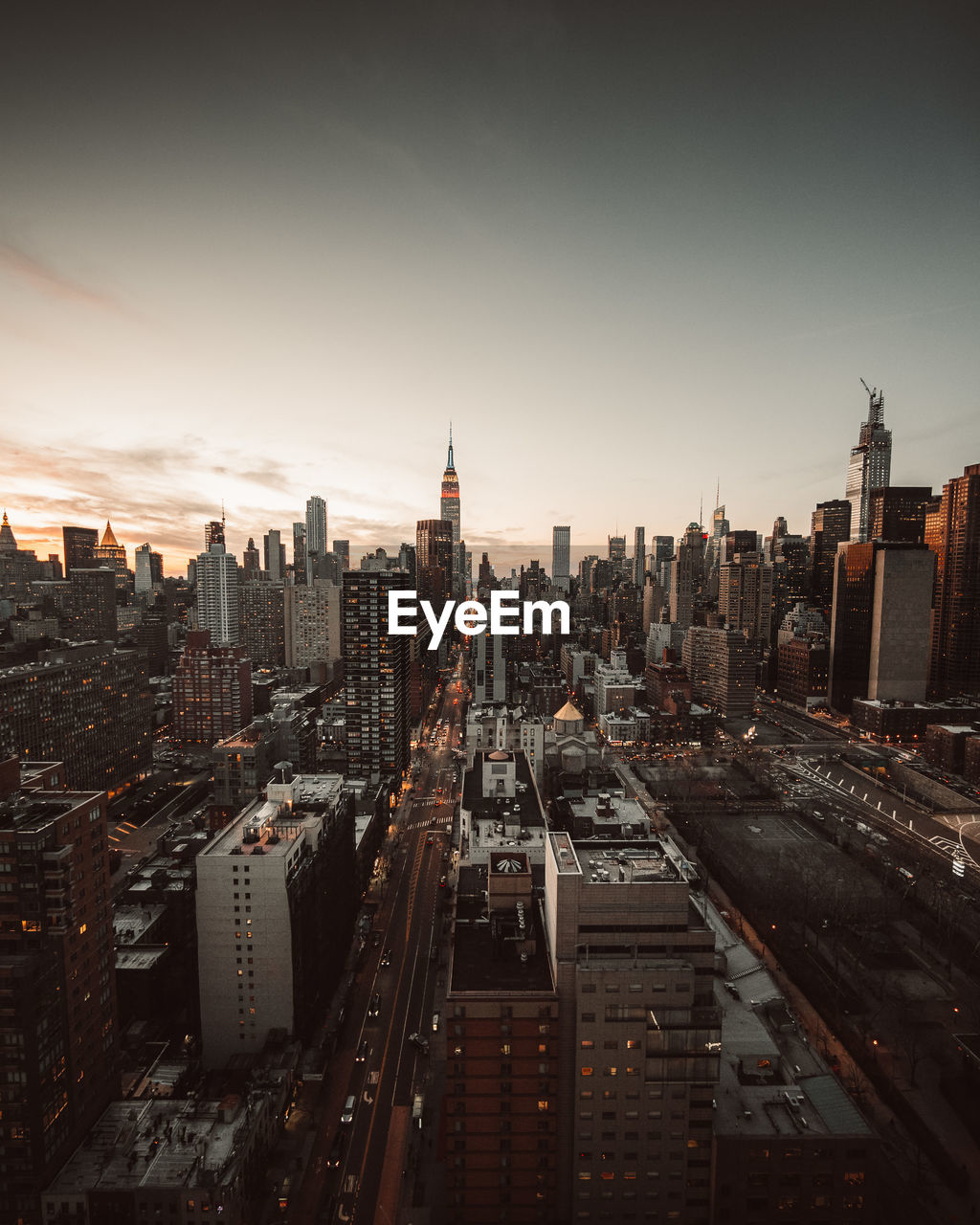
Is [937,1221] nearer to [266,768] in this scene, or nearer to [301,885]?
[301,885]

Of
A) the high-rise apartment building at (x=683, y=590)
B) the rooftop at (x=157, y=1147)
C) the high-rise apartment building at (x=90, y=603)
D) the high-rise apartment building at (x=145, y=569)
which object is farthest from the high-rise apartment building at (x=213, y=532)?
the rooftop at (x=157, y=1147)

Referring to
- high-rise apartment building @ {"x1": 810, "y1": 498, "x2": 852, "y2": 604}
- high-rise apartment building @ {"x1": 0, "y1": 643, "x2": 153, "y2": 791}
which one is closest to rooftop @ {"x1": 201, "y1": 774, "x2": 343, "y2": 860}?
high-rise apartment building @ {"x1": 0, "y1": 643, "x2": 153, "y2": 791}

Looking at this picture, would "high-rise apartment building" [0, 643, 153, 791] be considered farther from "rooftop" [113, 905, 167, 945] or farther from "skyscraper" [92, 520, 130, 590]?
"skyscraper" [92, 520, 130, 590]

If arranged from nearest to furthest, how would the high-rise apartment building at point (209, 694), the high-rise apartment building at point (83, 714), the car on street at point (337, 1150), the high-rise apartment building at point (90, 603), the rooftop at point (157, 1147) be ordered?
1. the rooftop at point (157, 1147)
2. the car on street at point (337, 1150)
3. the high-rise apartment building at point (83, 714)
4. the high-rise apartment building at point (209, 694)
5. the high-rise apartment building at point (90, 603)

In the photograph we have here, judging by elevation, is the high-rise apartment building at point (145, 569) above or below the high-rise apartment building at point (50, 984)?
above

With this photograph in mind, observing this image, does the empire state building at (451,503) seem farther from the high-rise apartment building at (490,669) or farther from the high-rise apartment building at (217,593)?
the high-rise apartment building at (490,669)

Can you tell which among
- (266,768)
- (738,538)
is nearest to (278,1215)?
(266,768)
